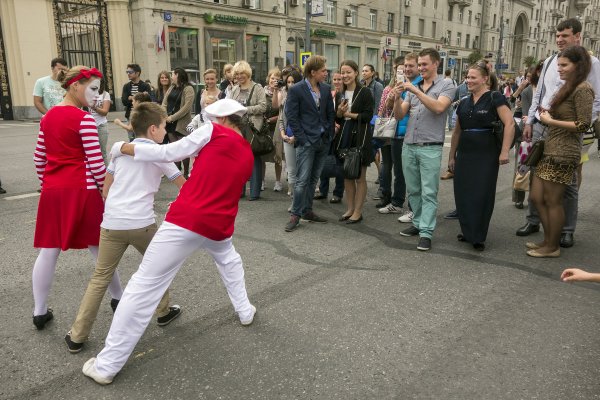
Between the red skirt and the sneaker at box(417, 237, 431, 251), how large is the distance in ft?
10.4

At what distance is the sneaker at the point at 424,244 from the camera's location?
4859 millimetres

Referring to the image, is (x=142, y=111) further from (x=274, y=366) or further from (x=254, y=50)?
(x=254, y=50)

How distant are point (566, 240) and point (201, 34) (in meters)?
27.0

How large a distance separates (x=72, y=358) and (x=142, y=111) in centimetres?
161

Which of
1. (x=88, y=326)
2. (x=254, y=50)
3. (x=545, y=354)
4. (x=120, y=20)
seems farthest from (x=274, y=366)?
(x=254, y=50)

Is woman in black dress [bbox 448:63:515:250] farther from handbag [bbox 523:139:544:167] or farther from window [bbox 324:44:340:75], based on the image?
window [bbox 324:44:340:75]

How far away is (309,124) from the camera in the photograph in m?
5.47

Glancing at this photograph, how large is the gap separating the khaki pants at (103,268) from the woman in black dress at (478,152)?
11.0ft

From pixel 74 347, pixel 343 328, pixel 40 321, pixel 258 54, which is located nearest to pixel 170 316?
pixel 74 347

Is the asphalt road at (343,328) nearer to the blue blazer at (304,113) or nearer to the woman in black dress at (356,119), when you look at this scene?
the woman in black dress at (356,119)

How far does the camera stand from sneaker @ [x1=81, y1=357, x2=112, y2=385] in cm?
261

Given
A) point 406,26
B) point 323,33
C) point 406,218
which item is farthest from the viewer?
point 406,26

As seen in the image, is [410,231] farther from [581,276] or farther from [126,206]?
[126,206]

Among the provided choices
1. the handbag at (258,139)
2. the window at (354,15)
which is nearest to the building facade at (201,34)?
the window at (354,15)
